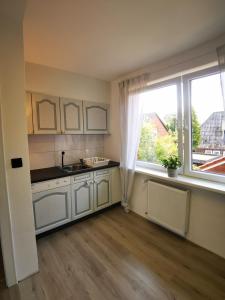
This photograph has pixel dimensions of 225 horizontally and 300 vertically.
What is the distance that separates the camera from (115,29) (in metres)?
1.58

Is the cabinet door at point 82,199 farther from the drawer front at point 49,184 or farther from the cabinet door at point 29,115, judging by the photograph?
the cabinet door at point 29,115

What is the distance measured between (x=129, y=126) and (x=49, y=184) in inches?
57.8

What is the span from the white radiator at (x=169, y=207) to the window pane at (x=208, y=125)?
0.44 meters

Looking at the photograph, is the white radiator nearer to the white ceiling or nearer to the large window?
the large window

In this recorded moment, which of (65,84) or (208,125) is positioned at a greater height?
(65,84)

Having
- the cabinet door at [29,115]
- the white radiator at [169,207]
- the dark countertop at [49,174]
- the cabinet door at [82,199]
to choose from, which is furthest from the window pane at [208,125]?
the cabinet door at [29,115]

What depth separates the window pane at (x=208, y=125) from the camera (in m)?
1.89

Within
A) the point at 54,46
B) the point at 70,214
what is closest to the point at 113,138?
the point at 70,214

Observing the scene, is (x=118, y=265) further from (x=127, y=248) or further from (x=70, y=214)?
(x=70, y=214)

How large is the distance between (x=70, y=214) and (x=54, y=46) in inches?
85.0

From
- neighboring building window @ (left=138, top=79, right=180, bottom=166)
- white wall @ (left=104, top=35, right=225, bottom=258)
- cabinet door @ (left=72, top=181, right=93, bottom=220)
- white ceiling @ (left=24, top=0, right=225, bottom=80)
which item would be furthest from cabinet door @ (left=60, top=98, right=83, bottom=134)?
white wall @ (left=104, top=35, right=225, bottom=258)

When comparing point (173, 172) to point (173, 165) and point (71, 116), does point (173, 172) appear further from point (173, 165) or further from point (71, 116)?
point (71, 116)

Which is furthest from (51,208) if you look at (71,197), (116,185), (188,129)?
(188,129)

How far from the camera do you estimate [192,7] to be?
4.30 feet
